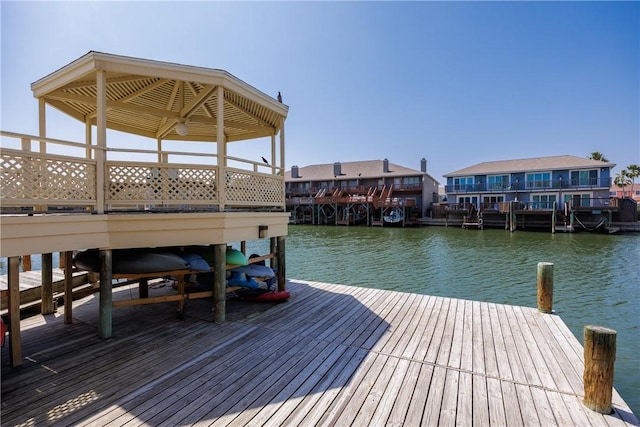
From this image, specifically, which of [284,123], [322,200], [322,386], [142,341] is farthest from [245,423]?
[322,200]

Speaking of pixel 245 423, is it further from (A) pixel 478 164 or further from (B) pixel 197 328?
(A) pixel 478 164

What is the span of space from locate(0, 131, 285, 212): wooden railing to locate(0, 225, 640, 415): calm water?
7.76 m

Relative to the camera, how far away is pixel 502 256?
1881 centimetres

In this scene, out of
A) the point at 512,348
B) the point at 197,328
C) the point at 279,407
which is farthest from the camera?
the point at 197,328

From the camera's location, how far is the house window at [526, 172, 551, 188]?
36972 millimetres

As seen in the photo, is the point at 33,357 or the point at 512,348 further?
the point at 512,348

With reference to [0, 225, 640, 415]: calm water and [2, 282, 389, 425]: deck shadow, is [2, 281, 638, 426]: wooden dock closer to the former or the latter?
[2, 282, 389, 425]: deck shadow

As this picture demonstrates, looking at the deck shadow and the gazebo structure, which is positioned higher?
the gazebo structure

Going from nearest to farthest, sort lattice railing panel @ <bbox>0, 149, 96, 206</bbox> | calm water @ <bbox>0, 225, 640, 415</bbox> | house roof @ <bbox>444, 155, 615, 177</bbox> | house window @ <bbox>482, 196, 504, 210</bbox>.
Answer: lattice railing panel @ <bbox>0, 149, 96, 206</bbox>
calm water @ <bbox>0, 225, 640, 415</bbox>
house roof @ <bbox>444, 155, 615, 177</bbox>
house window @ <bbox>482, 196, 504, 210</bbox>

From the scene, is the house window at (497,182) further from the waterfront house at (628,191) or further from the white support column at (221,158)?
the white support column at (221,158)

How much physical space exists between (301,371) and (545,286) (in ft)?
17.4

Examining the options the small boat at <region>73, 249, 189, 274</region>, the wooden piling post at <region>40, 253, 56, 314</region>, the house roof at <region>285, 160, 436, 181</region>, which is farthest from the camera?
the house roof at <region>285, 160, 436, 181</region>

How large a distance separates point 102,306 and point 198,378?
2.35 metres

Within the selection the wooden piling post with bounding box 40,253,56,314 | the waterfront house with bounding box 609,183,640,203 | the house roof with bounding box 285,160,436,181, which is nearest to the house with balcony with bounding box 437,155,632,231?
the house roof with bounding box 285,160,436,181
